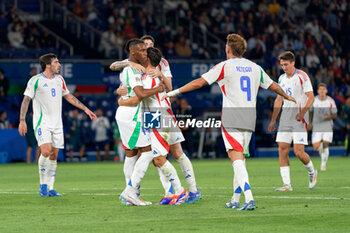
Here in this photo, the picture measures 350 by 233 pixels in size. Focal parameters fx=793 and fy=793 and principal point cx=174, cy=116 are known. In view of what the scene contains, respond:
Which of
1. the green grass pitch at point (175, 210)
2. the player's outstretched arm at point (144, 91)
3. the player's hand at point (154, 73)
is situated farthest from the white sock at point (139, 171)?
the player's hand at point (154, 73)

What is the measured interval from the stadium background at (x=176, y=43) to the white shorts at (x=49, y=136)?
542 inches

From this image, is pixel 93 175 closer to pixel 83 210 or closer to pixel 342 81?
pixel 83 210

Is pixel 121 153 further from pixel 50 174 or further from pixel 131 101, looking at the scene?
pixel 131 101

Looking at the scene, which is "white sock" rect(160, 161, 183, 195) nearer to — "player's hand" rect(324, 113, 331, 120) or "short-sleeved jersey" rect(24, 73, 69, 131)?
"short-sleeved jersey" rect(24, 73, 69, 131)

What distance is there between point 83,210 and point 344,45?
2849cm

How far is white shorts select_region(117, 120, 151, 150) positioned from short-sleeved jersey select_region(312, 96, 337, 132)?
11.9 m

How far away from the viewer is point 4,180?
60.3 feet

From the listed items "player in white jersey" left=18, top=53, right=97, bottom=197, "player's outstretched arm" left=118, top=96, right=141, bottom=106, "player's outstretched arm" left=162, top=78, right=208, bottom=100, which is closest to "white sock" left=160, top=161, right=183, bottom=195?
"player's outstretched arm" left=118, top=96, right=141, bottom=106

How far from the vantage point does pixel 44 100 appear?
13.5 metres

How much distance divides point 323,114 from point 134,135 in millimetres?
12475

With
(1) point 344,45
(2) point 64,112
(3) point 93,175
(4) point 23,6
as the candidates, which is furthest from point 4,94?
(1) point 344,45

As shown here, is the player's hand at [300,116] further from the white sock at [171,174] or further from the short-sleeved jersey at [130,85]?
the short-sleeved jersey at [130,85]

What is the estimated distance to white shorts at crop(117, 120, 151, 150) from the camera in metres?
11.3

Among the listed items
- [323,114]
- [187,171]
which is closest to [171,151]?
[187,171]
